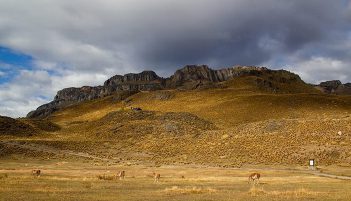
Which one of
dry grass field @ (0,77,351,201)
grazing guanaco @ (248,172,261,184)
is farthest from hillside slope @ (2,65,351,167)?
grazing guanaco @ (248,172,261,184)

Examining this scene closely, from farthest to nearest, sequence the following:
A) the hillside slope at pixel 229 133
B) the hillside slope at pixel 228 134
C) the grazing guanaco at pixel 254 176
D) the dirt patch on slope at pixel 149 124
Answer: the dirt patch on slope at pixel 149 124, the hillside slope at pixel 229 133, the hillside slope at pixel 228 134, the grazing guanaco at pixel 254 176

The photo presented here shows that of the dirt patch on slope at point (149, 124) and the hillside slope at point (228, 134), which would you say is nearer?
the hillside slope at point (228, 134)

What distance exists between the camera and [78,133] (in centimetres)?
13875

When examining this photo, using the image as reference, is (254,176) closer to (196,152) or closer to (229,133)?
(196,152)

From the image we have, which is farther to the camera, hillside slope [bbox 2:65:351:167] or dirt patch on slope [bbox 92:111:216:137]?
dirt patch on slope [bbox 92:111:216:137]

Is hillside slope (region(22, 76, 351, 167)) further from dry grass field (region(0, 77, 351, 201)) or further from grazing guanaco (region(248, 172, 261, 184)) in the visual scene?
grazing guanaco (region(248, 172, 261, 184))

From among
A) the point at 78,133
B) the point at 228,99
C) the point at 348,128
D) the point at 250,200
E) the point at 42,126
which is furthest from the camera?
the point at 228,99

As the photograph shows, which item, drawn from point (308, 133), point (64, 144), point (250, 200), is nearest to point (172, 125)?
point (64, 144)

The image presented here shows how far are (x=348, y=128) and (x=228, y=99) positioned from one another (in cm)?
7944

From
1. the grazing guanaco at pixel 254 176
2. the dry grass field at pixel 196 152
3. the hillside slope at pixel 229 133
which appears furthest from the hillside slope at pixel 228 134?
the grazing guanaco at pixel 254 176

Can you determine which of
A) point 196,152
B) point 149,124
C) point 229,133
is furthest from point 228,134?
A: point 149,124

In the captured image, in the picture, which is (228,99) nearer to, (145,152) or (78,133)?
(78,133)

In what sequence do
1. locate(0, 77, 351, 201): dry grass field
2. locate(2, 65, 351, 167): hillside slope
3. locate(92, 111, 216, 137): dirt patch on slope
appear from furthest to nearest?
locate(92, 111, 216, 137): dirt patch on slope
locate(2, 65, 351, 167): hillside slope
locate(0, 77, 351, 201): dry grass field

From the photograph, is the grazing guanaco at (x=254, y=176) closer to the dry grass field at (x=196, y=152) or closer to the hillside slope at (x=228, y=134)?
the dry grass field at (x=196, y=152)
